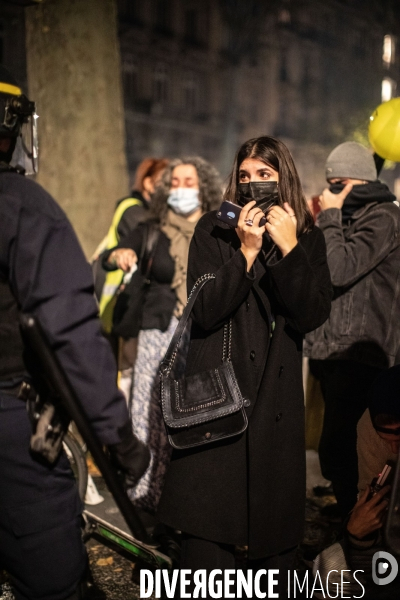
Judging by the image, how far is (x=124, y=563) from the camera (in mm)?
4117

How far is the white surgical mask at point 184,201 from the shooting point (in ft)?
16.6

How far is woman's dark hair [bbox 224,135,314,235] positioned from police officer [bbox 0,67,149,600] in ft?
3.41

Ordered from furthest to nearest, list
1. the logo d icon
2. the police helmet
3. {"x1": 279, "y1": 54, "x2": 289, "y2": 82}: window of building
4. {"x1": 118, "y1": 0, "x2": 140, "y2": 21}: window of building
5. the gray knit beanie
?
1. {"x1": 279, "y1": 54, "x2": 289, "y2": 82}: window of building
2. {"x1": 118, "y1": 0, "x2": 140, "y2": 21}: window of building
3. the gray knit beanie
4. the logo d icon
5. the police helmet

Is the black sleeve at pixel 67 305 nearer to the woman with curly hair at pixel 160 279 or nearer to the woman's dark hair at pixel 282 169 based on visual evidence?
the woman's dark hair at pixel 282 169

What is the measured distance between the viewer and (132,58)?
152 feet

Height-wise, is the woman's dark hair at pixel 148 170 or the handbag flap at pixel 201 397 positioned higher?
the woman's dark hair at pixel 148 170

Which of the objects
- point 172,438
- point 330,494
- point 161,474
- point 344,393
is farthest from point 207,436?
point 330,494

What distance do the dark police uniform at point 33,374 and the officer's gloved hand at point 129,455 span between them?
38 millimetres

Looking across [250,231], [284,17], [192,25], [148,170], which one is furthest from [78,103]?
[284,17]

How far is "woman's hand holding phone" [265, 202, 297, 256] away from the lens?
289 cm

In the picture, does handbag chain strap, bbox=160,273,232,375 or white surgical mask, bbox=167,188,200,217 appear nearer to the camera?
handbag chain strap, bbox=160,273,232,375

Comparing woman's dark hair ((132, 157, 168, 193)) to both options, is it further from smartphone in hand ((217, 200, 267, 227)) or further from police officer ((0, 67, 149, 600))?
police officer ((0, 67, 149, 600))

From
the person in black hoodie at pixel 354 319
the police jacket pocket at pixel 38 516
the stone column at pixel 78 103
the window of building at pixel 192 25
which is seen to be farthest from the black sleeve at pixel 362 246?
the window of building at pixel 192 25

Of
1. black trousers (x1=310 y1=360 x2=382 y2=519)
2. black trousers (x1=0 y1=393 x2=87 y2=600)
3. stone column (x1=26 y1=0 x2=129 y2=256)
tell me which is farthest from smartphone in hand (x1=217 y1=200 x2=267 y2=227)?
stone column (x1=26 y1=0 x2=129 y2=256)
